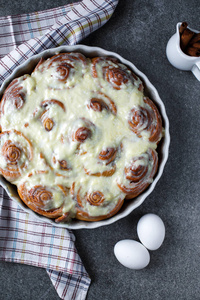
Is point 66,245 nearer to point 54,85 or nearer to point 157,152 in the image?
point 157,152

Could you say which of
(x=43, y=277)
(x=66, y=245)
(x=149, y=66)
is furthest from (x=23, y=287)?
(x=149, y=66)

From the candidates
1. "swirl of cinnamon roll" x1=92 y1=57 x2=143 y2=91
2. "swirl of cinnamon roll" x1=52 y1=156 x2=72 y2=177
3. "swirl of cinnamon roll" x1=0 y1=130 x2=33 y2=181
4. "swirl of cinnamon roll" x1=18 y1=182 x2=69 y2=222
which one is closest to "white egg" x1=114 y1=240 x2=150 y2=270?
"swirl of cinnamon roll" x1=18 y1=182 x2=69 y2=222

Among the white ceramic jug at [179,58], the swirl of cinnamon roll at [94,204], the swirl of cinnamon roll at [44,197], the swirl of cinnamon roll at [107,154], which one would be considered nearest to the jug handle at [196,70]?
the white ceramic jug at [179,58]

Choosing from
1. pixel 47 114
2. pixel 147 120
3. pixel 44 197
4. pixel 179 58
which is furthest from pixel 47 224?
pixel 179 58

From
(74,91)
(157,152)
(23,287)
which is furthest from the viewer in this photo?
(23,287)

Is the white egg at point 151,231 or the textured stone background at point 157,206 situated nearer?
the white egg at point 151,231

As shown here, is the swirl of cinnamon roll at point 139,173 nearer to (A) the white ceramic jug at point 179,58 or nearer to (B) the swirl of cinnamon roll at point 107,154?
(B) the swirl of cinnamon roll at point 107,154
